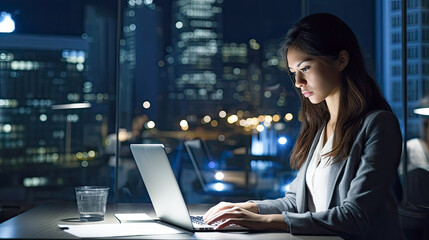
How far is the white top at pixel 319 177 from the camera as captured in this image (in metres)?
1.82

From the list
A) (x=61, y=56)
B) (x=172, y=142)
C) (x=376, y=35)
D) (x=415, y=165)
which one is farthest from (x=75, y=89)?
(x=415, y=165)

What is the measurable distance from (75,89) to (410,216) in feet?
10.7

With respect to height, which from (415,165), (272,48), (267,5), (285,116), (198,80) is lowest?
(415,165)

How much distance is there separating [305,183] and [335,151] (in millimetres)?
197

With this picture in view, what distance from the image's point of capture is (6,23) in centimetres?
507

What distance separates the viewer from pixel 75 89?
16.6 feet

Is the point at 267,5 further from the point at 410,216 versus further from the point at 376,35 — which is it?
the point at 410,216

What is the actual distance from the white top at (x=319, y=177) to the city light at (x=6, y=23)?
398cm

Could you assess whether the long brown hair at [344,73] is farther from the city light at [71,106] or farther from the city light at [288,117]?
the city light at [71,106]

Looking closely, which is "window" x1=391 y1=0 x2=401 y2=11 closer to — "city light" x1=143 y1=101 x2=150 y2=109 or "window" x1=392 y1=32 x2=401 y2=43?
"window" x1=392 y1=32 x2=401 y2=43

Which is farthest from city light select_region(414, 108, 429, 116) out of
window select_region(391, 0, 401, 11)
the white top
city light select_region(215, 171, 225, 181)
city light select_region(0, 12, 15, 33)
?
city light select_region(0, 12, 15, 33)

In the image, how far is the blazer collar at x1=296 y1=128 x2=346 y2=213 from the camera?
5.78 feet

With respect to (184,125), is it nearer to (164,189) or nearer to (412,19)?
(412,19)

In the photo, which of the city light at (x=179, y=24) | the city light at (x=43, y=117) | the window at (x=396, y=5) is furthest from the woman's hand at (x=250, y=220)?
the city light at (x=43, y=117)
